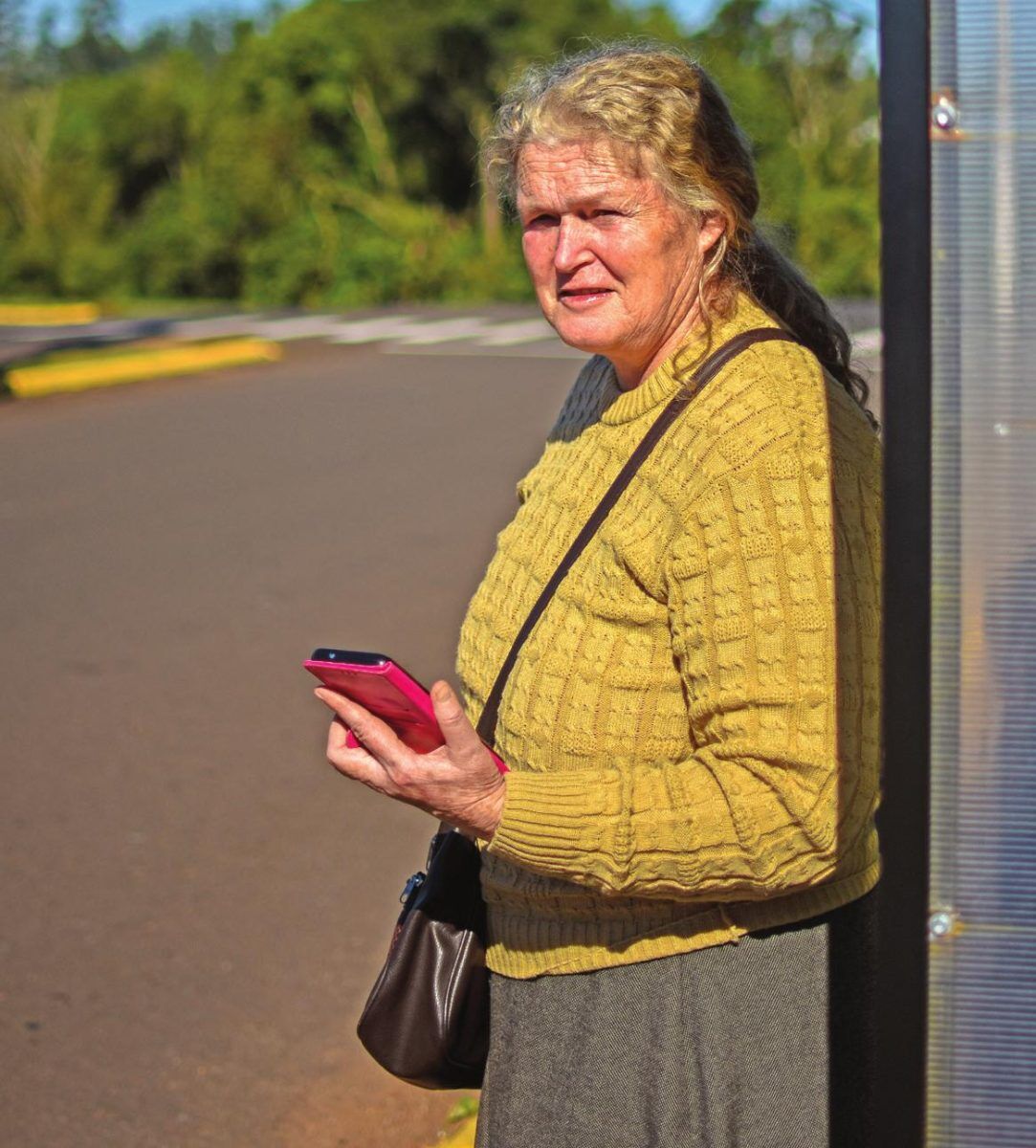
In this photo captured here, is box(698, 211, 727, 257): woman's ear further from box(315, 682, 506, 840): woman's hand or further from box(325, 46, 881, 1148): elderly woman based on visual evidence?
box(315, 682, 506, 840): woman's hand

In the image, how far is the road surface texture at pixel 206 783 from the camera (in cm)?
353

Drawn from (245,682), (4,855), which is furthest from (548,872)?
(245,682)

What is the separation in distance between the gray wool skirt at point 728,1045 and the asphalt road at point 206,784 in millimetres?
1581

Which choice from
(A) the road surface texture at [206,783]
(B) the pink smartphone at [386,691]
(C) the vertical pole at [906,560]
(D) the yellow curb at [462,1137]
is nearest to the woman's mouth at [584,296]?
(B) the pink smartphone at [386,691]

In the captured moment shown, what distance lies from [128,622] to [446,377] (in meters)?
8.39

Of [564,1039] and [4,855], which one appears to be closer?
[564,1039]

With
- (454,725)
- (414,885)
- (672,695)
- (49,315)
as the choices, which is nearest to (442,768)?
(454,725)

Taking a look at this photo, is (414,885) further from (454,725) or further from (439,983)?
(454,725)

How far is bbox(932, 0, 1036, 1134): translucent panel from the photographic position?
1078 mm

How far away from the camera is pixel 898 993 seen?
1160 mm

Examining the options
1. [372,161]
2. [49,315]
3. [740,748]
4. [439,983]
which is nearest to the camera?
[740,748]

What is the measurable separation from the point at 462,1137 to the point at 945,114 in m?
2.61

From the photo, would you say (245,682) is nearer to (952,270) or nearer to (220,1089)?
(220,1089)

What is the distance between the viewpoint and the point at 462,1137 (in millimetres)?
3223
